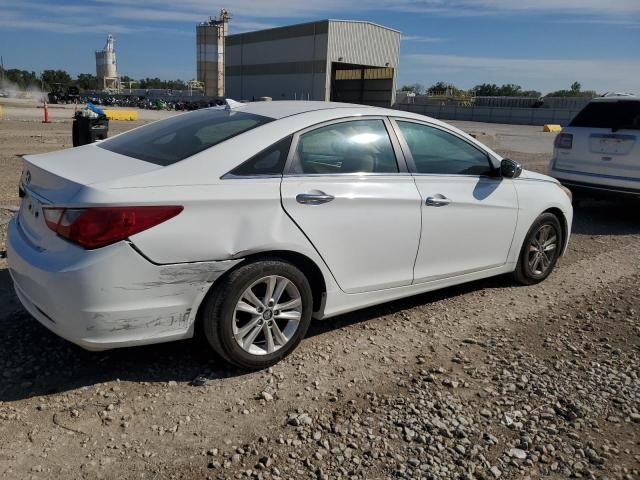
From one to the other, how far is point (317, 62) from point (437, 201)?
57010 mm

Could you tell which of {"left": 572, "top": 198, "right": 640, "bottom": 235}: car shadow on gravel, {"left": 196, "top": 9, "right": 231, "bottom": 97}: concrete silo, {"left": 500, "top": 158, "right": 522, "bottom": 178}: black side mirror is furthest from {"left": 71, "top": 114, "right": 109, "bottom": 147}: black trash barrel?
{"left": 196, "top": 9, "right": 231, "bottom": 97}: concrete silo

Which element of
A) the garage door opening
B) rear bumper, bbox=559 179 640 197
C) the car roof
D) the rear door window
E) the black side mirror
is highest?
the garage door opening

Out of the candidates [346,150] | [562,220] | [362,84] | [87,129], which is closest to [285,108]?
[346,150]

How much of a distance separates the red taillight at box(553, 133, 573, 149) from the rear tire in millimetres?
3492

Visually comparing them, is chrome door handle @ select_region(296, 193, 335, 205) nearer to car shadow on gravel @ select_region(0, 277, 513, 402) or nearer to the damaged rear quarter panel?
the damaged rear quarter panel

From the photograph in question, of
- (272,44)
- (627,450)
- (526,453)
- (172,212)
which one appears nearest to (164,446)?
(172,212)

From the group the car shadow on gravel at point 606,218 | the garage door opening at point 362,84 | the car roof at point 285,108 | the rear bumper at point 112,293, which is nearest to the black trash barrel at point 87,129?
the car roof at point 285,108

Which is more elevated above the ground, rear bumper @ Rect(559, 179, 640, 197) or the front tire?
rear bumper @ Rect(559, 179, 640, 197)

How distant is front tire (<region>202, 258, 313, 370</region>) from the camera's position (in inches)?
125

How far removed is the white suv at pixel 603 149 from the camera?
7.68 m

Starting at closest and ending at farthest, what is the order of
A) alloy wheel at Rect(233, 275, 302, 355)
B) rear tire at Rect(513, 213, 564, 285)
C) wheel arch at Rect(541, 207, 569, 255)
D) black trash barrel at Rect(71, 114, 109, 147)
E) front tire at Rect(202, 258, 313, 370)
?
1. front tire at Rect(202, 258, 313, 370)
2. alloy wheel at Rect(233, 275, 302, 355)
3. rear tire at Rect(513, 213, 564, 285)
4. wheel arch at Rect(541, 207, 569, 255)
5. black trash barrel at Rect(71, 114, 109, 147)

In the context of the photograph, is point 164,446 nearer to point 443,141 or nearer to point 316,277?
point 316,277

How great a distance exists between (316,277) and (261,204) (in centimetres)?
67

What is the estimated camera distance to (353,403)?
319cm
